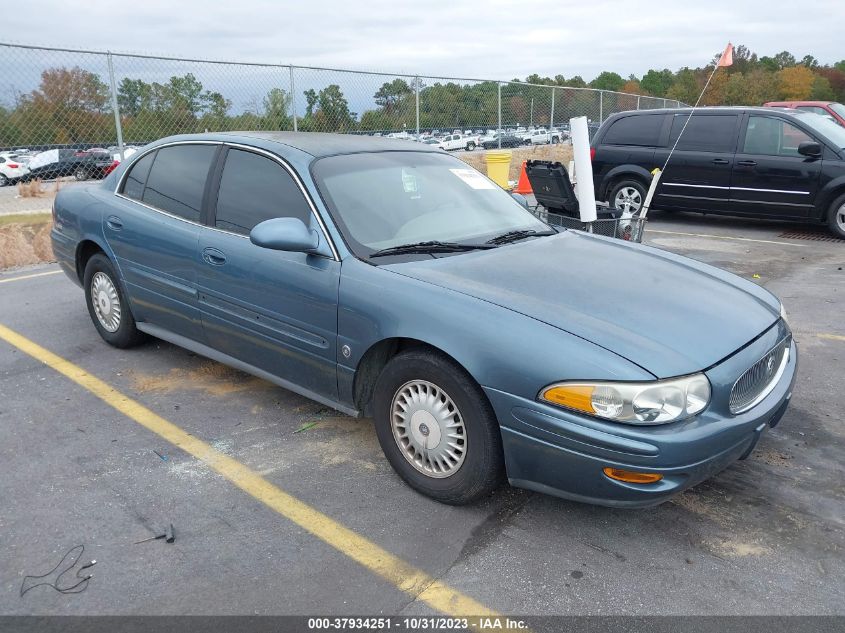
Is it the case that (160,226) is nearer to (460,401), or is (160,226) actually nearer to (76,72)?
(460,401)

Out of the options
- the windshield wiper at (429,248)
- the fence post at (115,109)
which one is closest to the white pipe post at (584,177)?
the windshield wiper at (429,248)

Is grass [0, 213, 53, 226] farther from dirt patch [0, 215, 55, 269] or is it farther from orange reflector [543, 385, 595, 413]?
orange reflector [543, 385, 595, 413]

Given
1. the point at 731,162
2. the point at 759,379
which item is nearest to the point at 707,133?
the point at 731,162

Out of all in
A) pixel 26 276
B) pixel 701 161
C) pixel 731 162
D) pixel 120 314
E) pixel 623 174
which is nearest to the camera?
pixel 120 314

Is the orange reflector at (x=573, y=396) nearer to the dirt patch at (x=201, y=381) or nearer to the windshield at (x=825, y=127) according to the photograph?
the dirt patch at (x=201, y=381)

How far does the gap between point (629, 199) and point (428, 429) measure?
8.78 meters

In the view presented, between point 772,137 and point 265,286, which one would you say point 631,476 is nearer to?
point 265,286

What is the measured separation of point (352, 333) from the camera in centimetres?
325

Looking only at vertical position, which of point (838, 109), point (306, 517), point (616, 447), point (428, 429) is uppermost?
point (838, 109)

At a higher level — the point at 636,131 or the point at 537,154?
the point at 636,131

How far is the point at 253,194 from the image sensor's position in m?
3.86

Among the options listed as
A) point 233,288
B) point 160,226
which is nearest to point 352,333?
point 233,288

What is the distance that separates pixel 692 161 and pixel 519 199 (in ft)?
21.9

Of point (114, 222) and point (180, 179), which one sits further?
point (114, 222)
